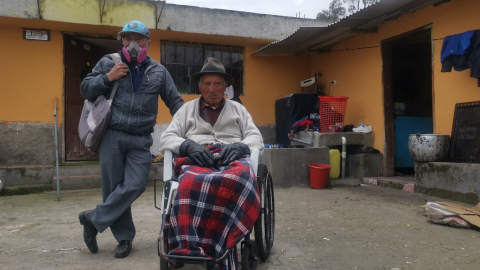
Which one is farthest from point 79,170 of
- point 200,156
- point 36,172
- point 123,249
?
point 200,156

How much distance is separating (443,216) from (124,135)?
3086mm

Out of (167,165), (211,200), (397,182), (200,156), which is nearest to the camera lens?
(211,200)

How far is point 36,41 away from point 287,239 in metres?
5.87

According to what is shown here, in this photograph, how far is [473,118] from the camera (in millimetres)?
4508

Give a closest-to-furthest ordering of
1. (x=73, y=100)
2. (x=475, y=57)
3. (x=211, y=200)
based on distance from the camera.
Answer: (x=211, y=200) → (x=475, y=57) → (x=73, y=100)

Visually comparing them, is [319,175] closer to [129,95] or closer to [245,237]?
[245,237]

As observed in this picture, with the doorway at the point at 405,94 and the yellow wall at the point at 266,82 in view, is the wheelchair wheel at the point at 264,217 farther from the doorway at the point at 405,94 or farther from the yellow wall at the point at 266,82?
the yellow wall at the point at 266,82

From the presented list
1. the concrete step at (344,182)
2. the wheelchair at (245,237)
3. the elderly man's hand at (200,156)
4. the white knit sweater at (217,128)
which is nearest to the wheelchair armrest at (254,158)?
the wheelchair at (245,237)

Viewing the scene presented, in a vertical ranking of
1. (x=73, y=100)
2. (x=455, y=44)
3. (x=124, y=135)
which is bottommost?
(x=124, y=135)

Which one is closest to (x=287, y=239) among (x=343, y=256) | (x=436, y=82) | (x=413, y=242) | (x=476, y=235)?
(x=343, y=256)

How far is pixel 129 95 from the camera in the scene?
2613 millimetres

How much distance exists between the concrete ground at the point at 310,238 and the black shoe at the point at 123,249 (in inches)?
1.8

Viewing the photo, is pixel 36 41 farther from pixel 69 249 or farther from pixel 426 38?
pixel 426 38

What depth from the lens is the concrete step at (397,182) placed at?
5.26 metres
